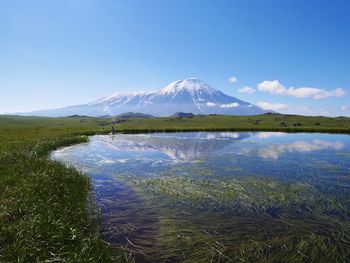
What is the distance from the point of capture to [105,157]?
139ft

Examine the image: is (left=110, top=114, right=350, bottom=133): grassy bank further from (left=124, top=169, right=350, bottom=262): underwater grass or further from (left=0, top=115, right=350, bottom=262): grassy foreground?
(left=0, top=115, right=350, bottom=262): grassy foreground

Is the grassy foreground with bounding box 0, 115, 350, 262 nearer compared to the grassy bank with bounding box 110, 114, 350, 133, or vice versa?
the grassy foreground with bounding box 0, 115, 350, 262

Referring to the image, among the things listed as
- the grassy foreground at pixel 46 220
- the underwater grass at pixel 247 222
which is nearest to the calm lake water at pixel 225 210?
the underwater grass at pixel 247 222

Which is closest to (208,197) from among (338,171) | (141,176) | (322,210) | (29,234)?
(322,210)

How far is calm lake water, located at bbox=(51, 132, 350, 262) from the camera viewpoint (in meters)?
13.3

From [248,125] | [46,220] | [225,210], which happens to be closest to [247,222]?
[225,210]

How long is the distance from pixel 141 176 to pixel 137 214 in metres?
11.1

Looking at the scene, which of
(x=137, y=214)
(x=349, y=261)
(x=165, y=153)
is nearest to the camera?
(x=349, y=261)

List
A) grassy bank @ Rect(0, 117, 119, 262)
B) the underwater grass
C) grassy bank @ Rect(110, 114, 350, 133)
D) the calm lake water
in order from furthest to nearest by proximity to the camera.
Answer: grassy bank @ Rect(110, 114, 350, 133) < the calm lake water < the underwater grass < grassy bank @ Rect(0, 117, 119, 262)

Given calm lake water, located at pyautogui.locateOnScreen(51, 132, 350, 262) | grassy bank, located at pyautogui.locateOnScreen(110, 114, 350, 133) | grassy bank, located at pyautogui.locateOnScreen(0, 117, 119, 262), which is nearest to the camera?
grassy bank, located at pyautogui.locateOnScreen(0, 117, 119, 262)

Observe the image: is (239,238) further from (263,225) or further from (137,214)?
(137,214)

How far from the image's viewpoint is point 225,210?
18531 mm

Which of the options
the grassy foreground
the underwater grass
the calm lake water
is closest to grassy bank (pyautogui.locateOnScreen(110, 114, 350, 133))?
the calm lake water

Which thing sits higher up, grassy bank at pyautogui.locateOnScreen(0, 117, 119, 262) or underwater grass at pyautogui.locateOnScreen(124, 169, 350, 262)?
grassy bank at pyautogui.locateOnScreen(0, 117, 119, 262)
